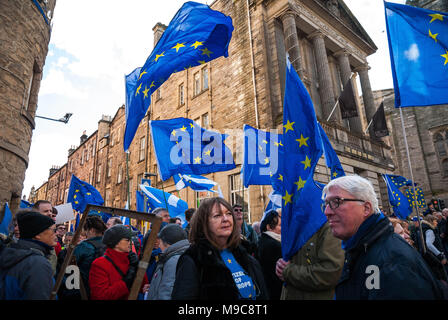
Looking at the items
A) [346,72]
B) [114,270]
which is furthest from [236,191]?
[114,270]

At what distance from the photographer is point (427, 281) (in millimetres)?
1351

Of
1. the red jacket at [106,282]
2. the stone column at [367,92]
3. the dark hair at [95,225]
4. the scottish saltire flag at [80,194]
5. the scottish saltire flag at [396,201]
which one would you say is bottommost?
the red jacket at [106,282]

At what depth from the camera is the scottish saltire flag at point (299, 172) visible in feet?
8.53

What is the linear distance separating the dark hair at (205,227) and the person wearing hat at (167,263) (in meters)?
0.36

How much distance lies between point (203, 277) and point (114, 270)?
1.19 metres

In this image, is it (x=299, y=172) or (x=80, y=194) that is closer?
(x=299, y=172)

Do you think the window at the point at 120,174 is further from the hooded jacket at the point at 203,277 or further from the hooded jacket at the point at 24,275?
the hooded jacket at the point at 203,277

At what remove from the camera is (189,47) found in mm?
5090

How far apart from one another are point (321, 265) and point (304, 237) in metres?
0.32

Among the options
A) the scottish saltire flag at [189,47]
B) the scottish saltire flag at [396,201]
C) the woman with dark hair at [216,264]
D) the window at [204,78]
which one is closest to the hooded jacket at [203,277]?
the woman with dark hair at [216,264]

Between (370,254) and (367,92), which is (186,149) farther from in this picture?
(367,92)

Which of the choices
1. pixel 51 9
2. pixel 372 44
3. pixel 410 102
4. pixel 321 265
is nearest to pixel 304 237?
pixel 321 265

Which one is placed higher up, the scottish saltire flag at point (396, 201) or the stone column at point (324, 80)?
the stone column at point (324, 80)

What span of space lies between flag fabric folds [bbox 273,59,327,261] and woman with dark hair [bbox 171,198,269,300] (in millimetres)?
580
